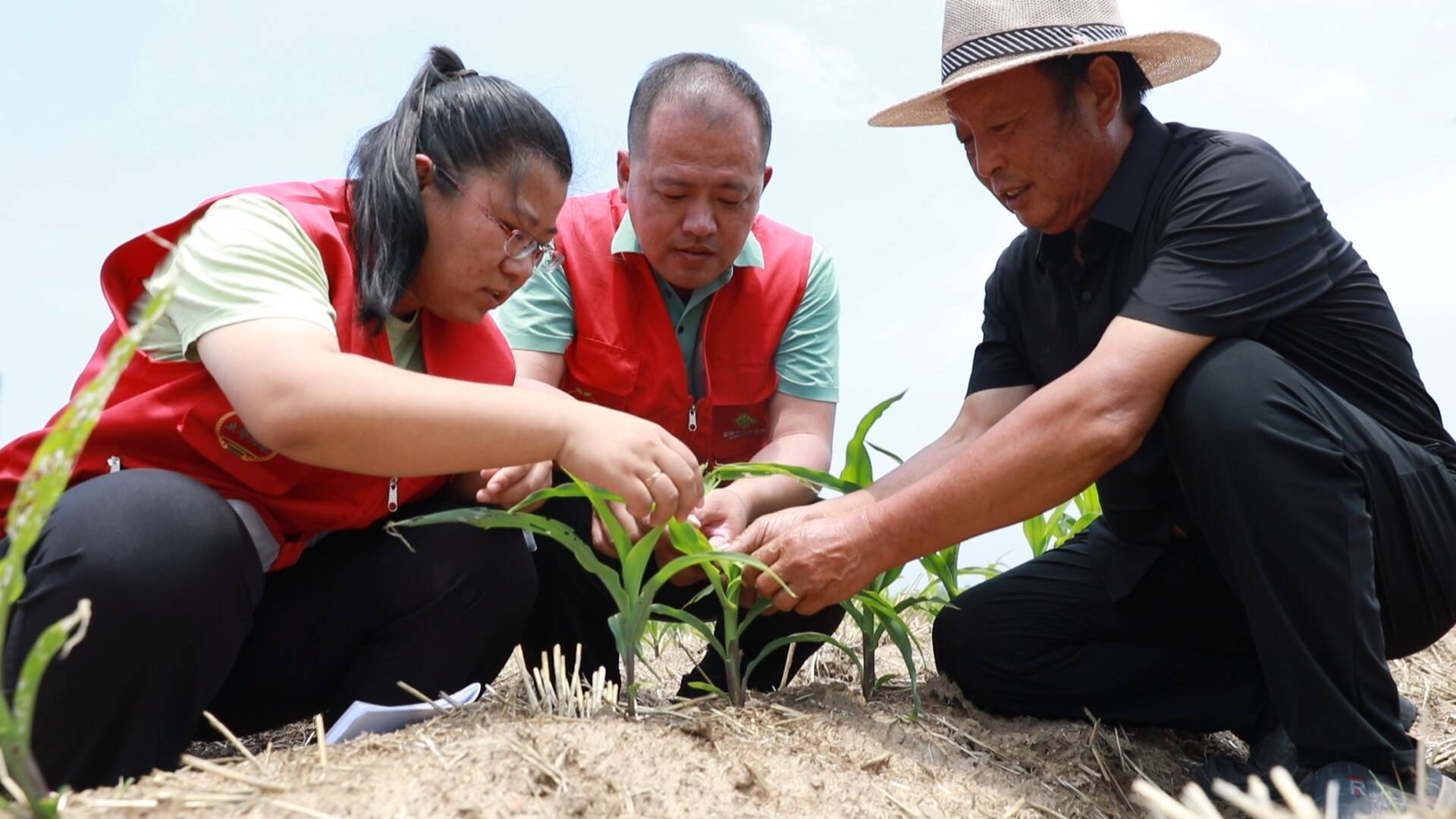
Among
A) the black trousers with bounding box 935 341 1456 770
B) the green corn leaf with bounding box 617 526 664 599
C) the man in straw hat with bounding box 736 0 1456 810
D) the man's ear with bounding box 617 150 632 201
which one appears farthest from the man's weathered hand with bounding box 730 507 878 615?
the man's ear with bounding box 617 150 632 201

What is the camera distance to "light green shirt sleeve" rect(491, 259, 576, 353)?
9.12ft

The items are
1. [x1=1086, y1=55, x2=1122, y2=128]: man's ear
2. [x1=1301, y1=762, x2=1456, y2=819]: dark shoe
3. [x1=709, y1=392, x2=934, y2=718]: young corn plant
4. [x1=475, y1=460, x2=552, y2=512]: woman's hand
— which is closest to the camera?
[x1=1301, y1=762, x2=1456, y2=819]: dark shoe

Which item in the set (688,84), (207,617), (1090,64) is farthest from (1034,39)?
(207,617)

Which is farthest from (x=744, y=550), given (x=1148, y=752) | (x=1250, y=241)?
(x=1250, y=241)

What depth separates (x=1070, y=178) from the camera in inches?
92.7

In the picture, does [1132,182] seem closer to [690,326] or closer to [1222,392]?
[1222,392]

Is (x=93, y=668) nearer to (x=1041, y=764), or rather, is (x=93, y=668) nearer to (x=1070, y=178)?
(x=1041, y=764)

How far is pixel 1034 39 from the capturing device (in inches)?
92.0

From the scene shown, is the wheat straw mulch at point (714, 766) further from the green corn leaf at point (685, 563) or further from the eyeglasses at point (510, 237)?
the eyeglasses at point (510, 237)

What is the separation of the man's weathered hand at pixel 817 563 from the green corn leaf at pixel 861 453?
0.19m

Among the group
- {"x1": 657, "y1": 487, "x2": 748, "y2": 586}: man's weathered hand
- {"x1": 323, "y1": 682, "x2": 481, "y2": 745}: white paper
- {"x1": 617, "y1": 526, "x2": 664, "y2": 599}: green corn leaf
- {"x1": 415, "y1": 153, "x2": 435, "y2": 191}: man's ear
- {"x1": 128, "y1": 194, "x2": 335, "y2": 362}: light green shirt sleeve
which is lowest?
{"x1": 323, "y1": 682, "x2": 481, "y2": 745}: white paper

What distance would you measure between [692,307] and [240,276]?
4.09 feet

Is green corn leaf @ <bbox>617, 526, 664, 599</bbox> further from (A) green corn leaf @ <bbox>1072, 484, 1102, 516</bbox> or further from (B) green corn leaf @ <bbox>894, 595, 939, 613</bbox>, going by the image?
(A) green corn leaf @ <bbox>1072, 484, 1102, 516</bbox>

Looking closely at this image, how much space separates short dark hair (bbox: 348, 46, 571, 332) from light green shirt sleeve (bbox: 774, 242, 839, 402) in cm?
90
